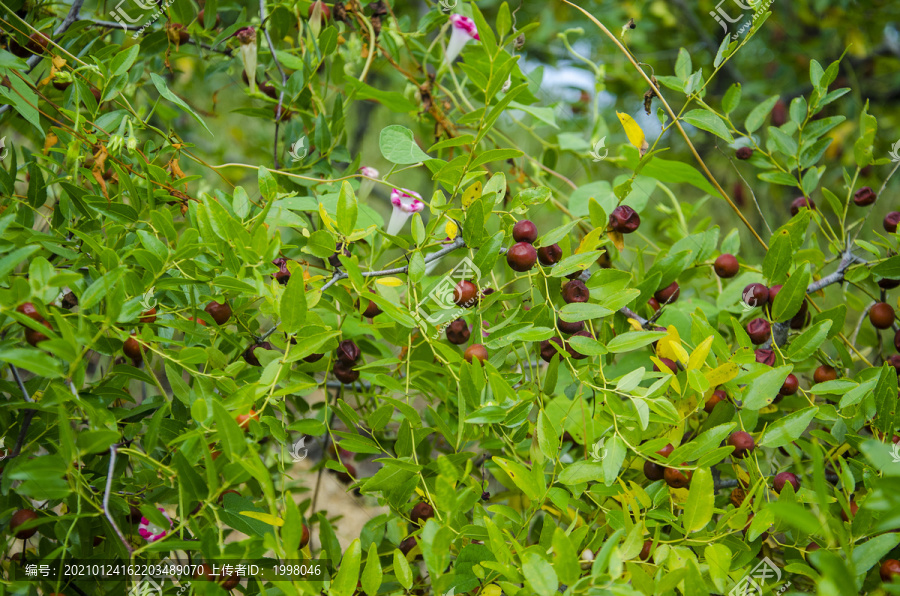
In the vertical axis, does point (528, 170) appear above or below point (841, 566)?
below

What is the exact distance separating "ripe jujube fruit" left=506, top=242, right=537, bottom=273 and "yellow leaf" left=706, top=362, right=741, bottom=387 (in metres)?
0.18

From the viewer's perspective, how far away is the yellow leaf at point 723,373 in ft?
1.66

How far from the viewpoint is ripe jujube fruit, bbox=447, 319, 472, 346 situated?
0.57 metres

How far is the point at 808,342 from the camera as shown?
54cm

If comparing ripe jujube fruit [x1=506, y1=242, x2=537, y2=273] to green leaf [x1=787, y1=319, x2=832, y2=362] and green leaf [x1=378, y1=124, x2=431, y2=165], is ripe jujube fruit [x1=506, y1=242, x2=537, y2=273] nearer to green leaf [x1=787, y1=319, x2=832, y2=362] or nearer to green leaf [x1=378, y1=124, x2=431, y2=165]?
green leaf [x1=378, y1=124, x2=431, y2=165]

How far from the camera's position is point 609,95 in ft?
6.50

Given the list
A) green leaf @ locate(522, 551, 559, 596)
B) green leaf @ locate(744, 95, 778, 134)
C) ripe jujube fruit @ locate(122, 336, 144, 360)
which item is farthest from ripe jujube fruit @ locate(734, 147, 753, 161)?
ripe jujube fruit @ locate(122, 336, 144, 360)

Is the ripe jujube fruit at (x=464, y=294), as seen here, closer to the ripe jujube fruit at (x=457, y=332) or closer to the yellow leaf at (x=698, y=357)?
the ripe jujube fruit at (x=457, y=332)

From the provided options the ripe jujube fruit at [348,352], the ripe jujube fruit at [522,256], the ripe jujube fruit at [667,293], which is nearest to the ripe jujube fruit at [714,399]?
the ripe jujube fruit at [667,293]

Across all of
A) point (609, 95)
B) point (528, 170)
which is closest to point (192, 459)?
point (528, 170)

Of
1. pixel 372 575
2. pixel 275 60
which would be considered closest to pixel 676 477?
pixel 372 575

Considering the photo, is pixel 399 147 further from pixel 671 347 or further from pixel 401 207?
pixel 671 347

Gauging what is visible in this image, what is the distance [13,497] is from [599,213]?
56cm

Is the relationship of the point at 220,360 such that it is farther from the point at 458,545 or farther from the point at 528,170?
the point at 528,170
